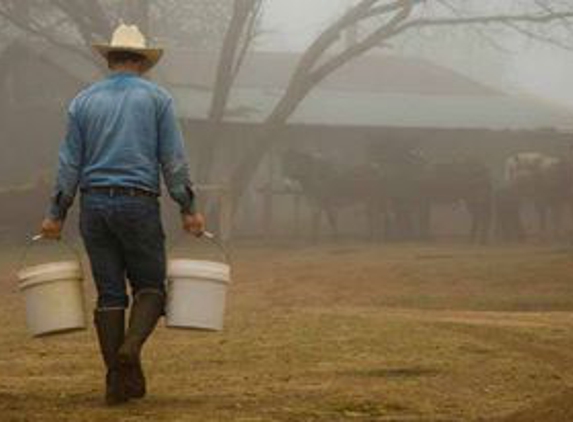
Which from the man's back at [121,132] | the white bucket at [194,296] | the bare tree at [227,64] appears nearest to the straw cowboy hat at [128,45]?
the man's back at [121,132]

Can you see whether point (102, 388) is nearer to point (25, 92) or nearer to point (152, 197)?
point (152, 197)

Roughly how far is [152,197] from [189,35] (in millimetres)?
33386

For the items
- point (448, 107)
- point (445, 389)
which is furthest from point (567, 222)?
point (445, 389)

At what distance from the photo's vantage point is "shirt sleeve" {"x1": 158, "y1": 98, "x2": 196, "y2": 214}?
6492 millimetres

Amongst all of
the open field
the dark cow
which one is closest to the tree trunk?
the dark cow

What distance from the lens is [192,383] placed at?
23.3 ft

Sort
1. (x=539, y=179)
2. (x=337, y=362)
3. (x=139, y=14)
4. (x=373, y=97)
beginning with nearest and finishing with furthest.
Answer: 1. (x=337, y=362)
2. (x=539, y=179)
3. (x=139, y=14)
4. (x=373, y=97)

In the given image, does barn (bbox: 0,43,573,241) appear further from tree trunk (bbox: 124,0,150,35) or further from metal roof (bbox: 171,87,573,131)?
tree trunk (bbox: 124,0,150,35)

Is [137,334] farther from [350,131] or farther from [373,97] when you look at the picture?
[373,97]

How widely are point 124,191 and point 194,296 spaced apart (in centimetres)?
69

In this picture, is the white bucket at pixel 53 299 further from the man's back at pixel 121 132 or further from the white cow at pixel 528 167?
the white cow at pixel 528 167

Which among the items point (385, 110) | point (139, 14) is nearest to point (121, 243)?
point (139, 14)

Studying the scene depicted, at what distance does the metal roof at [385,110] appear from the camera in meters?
28.3

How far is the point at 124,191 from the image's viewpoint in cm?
646
